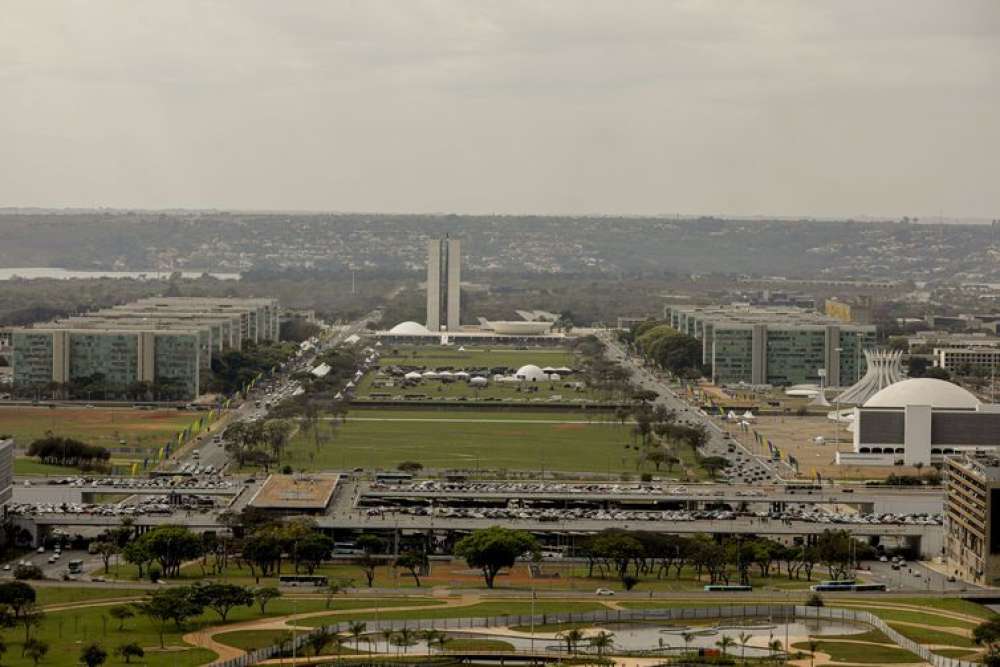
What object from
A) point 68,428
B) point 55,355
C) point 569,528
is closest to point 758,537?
point 569,528

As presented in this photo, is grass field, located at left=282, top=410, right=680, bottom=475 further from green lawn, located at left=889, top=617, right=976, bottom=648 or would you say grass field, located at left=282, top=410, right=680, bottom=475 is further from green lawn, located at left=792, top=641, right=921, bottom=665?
green lawn, located at left=792, top=641, right=921, bottom=665

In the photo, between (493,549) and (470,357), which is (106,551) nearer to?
(493,549)

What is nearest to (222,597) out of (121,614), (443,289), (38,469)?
(121,614)

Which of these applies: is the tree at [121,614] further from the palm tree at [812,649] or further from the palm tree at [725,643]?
the palm tree at [812,649]

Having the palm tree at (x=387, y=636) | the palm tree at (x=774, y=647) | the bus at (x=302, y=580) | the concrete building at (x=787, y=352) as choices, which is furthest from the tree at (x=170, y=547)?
the concrete building at (x=787, y=352)

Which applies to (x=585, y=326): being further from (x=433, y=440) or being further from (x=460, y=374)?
(x=433, y=440)

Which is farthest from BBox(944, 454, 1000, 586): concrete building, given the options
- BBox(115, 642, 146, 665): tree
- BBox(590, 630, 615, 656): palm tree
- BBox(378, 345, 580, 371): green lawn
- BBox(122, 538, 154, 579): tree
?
BBox(378, 345, 580, 371): green lawn
